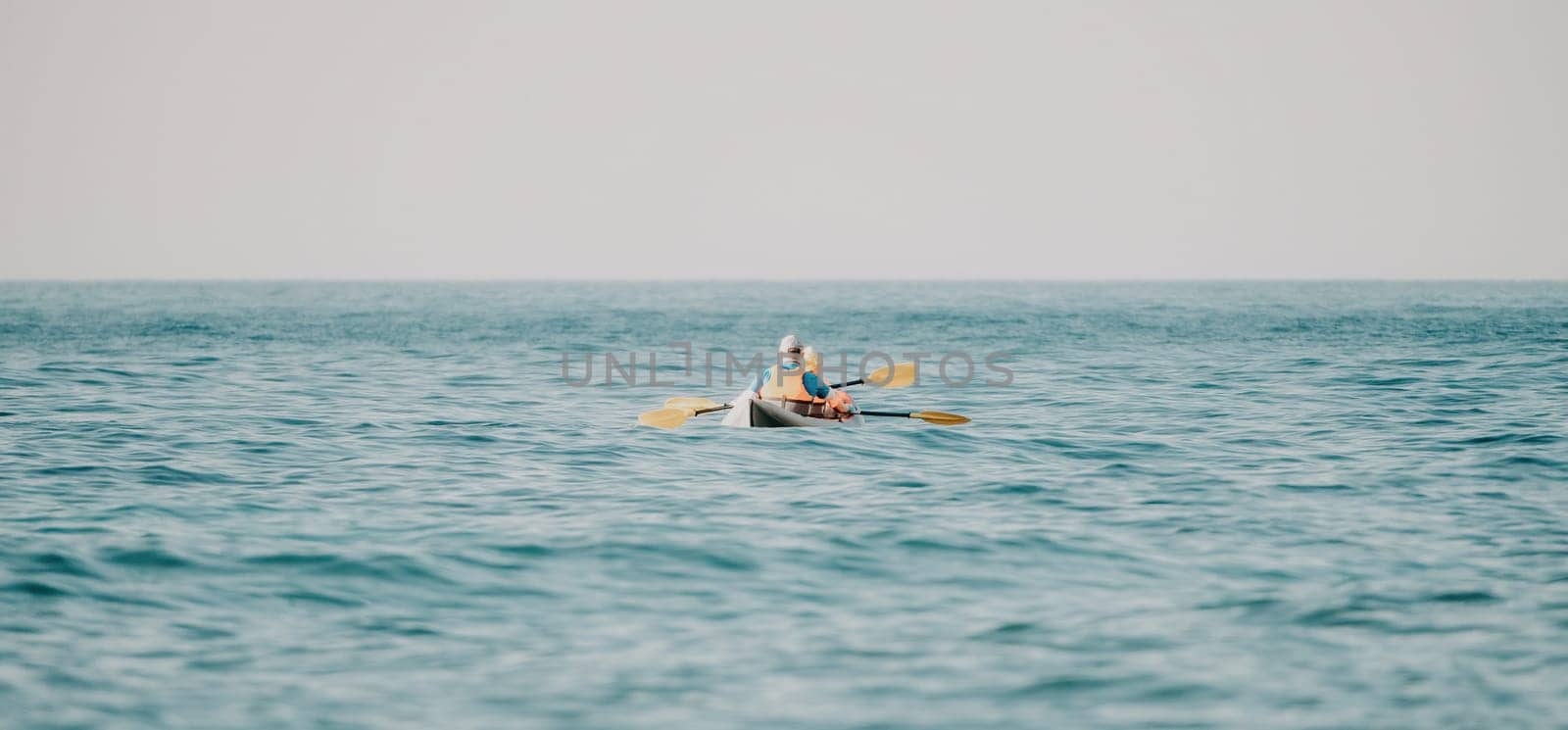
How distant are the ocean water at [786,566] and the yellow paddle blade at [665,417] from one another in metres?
0.20

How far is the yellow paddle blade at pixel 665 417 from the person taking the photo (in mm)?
21766

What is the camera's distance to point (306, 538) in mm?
12984

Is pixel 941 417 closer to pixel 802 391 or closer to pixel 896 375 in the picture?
pixel 802 391

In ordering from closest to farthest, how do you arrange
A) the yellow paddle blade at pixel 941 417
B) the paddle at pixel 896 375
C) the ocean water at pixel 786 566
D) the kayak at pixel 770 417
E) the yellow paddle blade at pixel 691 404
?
the ocean water at pixel 786 566
the kayak at pixel 770 417
the yellow paddle blade at pixel 941 417
the yellow paddle blade at pixel 691 404
the paddle at pixel 896 375

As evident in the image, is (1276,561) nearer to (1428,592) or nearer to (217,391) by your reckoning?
(1428,592)

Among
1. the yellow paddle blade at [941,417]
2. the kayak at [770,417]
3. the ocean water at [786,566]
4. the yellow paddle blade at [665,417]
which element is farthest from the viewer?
the yellow paddle blade at [665,417]

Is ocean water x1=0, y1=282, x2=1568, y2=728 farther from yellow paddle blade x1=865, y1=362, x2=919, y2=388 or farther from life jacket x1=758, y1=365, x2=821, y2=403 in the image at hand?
yellow paddle blade x1=865, y1=362, x2=919, y2=388

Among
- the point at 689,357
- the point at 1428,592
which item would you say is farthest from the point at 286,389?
the point at 1428,592

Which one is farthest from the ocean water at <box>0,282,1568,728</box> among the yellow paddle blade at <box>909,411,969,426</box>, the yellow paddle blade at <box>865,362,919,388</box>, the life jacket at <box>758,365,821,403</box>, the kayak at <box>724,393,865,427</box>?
the yellow paddle blade at <box>865,362,919,388</box>

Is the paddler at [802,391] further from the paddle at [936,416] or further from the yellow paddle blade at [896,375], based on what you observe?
the yellow paddle blade at [896,375]

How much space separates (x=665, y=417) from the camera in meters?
21.9

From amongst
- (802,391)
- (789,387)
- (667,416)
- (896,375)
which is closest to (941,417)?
→ (802,391)

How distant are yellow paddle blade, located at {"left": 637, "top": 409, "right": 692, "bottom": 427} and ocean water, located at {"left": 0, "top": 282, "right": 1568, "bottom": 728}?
20 centimetres

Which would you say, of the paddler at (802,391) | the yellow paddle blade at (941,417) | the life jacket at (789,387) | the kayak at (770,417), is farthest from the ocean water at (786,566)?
the life jacket at (789,387)
